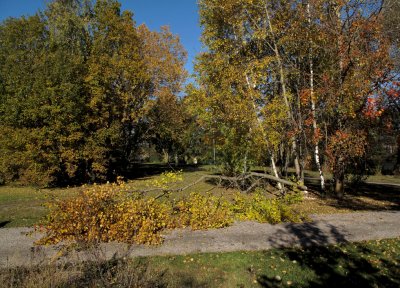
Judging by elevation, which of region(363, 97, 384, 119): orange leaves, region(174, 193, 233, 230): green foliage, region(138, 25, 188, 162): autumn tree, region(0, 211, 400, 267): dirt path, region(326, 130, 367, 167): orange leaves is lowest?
region(0, 211, 400, 267): dirt path

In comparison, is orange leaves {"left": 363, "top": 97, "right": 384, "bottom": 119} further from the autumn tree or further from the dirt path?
the autumn tree

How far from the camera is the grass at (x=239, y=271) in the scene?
5770 mm

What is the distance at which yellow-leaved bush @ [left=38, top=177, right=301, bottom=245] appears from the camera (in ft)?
28.2

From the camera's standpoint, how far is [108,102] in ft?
89.2

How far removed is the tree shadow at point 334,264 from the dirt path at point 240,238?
0.06 meters

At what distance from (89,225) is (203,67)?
1208 centimetres

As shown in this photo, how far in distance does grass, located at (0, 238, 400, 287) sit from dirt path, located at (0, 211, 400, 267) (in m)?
0.49

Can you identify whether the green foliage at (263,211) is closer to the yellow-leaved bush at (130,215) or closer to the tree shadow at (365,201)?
the yellow-leaved bush at (130,215)

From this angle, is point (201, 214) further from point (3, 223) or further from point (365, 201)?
point (365, 201)

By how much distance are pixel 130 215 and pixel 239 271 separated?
3.56 metres

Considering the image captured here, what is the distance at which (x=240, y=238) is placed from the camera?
8.94 m

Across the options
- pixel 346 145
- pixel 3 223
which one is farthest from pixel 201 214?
pixel 346 145

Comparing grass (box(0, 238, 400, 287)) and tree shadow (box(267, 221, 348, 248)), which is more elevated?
tree shadow (box(267, 221, 348, 248))

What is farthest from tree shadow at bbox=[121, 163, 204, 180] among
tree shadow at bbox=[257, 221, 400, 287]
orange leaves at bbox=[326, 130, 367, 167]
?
tree shadow at bbox=[257, 221, 400, 287]
